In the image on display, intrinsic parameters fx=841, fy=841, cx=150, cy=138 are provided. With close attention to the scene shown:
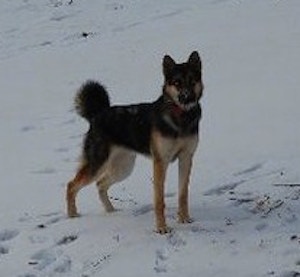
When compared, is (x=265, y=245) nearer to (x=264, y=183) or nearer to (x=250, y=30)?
(x=264, y=183)

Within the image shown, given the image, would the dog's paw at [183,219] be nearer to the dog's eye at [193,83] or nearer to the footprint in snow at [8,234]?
the dog's eye at [193,83]

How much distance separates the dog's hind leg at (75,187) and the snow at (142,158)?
13 cm

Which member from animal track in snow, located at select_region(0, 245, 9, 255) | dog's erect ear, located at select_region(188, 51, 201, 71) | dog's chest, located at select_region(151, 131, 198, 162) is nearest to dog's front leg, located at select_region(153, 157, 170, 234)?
dog's chest, located at select_region(151, 131, 198, 162)

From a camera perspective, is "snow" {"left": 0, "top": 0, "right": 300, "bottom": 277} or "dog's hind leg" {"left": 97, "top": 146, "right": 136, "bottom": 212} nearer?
"snow" {"left": 0, "top": 0, "right": 300, "bottom": 277}

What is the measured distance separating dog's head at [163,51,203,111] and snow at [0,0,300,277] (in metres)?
1.12

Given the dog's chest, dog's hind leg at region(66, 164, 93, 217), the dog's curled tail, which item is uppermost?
the dog's curled tail

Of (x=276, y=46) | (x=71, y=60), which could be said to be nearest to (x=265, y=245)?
(x=276, y=46)

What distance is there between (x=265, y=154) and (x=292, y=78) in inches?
122

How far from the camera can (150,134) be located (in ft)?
23.0

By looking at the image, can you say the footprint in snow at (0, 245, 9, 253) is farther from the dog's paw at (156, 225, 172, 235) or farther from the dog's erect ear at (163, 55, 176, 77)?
the dog's erect ear at (163, 55, 176, 77)

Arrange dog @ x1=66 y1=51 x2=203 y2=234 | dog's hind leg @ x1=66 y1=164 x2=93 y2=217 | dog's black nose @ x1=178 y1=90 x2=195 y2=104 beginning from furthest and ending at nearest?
dog's hind leg @ x1=66 y1=164 x2=93 y2=217 < dog @ x1=66 y1=51 x2=203 y2=234 < dog's black nose @ x1=178 y1=90 x2=195 y2=104

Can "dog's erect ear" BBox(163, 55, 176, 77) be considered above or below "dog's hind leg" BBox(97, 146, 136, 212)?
above

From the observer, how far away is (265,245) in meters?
6.53

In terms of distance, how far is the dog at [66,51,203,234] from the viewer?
22.1 feet
